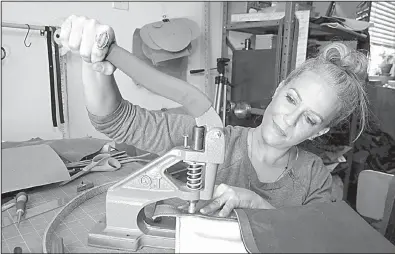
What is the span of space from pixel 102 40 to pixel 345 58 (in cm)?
65

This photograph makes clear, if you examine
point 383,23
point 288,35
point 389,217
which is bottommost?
point 389,217

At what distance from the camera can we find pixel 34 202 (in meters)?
0.70

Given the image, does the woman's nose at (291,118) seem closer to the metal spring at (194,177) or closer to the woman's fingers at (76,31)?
the metal spring at (194,177)

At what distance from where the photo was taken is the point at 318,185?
0.89m

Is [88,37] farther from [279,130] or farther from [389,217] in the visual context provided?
[389,217]

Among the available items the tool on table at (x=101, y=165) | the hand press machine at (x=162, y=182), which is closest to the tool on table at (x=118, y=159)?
the tool on table at (x=101, y=165)

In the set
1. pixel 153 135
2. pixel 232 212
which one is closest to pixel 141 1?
pixel 153 135

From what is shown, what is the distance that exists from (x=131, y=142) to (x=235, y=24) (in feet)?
4.85

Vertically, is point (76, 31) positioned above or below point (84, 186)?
above

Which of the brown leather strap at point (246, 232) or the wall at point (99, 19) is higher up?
the wall at point (99, 19)

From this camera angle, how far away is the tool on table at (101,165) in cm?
90

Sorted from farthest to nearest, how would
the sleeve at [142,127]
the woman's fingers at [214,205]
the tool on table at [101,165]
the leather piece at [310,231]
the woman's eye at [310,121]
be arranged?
the tool on table at [101,165], the woman's eye at [310,121], the sleeve at [142,127], the woman's fingers at [214,205], the leather piece at [310,231]

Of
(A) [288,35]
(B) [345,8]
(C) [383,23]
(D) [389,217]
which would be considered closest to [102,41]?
(D) [389,217]

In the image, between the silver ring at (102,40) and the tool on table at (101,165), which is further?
the tool on table at (101,165)
